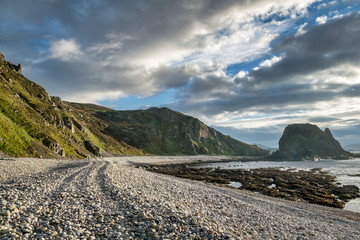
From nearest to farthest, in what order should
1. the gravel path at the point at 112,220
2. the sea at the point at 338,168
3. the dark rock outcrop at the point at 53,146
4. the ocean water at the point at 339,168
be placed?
the gravel path at the point at 112,220 < the ocean water at the point at 339,168 < the sea at the point at 338,168 < the dark rock outcrop at the point at 53,146

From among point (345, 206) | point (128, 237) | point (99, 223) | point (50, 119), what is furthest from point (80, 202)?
→ point (50, 119)

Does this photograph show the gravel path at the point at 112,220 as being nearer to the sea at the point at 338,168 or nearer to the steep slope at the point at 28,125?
the sea at the point at 338,168

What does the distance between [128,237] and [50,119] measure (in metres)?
82.9

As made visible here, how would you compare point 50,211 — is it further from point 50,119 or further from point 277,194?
point 50,119

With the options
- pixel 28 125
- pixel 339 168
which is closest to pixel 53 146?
pixel 28 125

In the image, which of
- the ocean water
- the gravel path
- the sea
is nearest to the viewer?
the gravel path

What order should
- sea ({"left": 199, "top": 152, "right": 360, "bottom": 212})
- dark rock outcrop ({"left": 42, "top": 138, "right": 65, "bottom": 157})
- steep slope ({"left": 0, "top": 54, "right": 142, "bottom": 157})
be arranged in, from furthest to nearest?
dark rock outcrop ({"left": 42, "top": 138, "right": 65, "bottom": 157}) < steep slope ({"left": 0, "top": 54, "right": 142, "bottom": 157}) < sea ({"left": 199, "top": 152, "right": 360, "bottom": 212})

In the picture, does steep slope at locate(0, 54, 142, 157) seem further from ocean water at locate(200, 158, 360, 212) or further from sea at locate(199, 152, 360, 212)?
ocean water at locate(200, 158, 360, 212)

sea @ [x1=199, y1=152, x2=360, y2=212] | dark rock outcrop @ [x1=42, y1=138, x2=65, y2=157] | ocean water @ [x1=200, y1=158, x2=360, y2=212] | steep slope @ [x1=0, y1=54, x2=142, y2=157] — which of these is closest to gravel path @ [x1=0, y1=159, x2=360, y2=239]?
ocean water @ [x1=200, y1=158, x2=360, y2=212]

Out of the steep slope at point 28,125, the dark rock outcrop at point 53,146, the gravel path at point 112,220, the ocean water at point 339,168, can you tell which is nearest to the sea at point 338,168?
the ocean water at point 339,168

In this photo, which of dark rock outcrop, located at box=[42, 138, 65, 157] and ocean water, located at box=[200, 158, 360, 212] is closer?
ocean water, located at box=[200, 158, 360, 212]

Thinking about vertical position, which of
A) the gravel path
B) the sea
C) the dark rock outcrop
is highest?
the dark rock outcrop

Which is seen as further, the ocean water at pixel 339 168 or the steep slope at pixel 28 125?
the steep slope at pixel 28 125

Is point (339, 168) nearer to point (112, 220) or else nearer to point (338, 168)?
point (338, 168)
